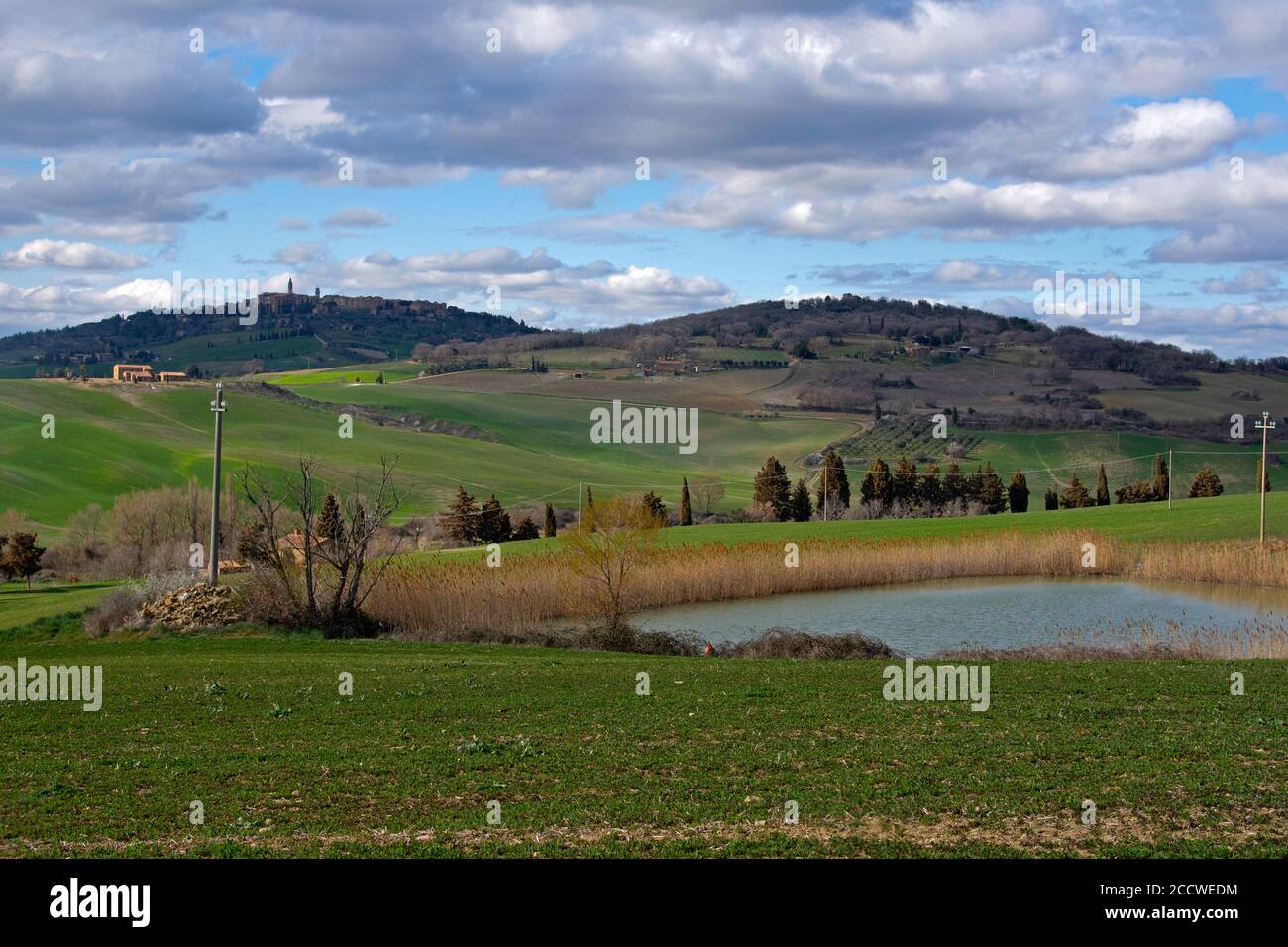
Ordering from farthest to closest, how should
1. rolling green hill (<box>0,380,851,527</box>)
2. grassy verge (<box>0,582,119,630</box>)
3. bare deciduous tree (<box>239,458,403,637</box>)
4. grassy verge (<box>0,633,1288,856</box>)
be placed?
1. rolling green hill (<box>0,380,851,527</box>)
2. grassy verge (<box>0,582,119,630</box>)
3. bare deciduous tree (<box>239,458,403,637</box>)
4. grassy verge (<box>0,633,1288,856</box>)

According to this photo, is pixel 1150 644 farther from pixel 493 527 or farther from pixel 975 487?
pixel 975 487

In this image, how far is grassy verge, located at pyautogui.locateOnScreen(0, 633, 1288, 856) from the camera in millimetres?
11031

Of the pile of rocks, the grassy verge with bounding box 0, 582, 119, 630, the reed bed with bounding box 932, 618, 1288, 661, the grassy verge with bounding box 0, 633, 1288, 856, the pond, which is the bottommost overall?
the pond

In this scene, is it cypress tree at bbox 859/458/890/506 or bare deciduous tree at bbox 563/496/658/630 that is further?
cypress tree at bbox 859/458/890/506

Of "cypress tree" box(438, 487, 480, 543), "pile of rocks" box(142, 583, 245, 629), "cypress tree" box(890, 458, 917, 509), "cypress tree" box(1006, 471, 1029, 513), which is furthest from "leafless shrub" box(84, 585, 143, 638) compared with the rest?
"cypress tree" box(1006, 471, 1029, 513)

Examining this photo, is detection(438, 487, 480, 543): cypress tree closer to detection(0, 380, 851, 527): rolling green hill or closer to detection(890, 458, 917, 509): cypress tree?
detection(0, 380, 851, 527): rolling green hill

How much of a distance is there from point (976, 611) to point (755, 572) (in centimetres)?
937

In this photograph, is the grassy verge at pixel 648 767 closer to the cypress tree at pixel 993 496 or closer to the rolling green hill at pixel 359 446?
the cypress tree at pixel 993 496

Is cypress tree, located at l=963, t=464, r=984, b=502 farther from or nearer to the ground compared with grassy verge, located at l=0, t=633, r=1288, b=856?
farther from the ground

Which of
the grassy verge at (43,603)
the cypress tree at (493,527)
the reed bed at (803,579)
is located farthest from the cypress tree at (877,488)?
the grassy verge at (43,603)

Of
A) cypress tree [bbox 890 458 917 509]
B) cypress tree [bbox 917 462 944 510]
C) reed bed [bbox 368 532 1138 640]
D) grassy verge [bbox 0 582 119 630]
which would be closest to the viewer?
→ grassy verge [bbox 0 582 119 630]

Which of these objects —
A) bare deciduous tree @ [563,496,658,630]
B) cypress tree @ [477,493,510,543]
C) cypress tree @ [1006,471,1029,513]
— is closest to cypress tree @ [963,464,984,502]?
cypress tree @ [1006,471,1029,513]

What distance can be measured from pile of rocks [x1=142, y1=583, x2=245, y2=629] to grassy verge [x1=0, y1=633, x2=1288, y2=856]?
10894 mm
